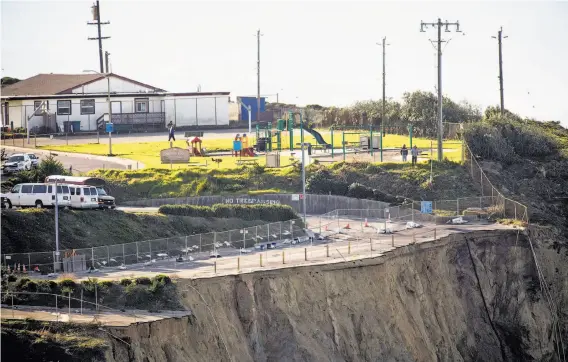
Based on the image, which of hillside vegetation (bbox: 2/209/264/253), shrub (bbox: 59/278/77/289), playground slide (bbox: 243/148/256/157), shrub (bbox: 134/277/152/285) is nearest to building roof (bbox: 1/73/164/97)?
playground slide (bbox: 243/148/256/157)

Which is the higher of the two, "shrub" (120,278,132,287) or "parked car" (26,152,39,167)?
"parked car" (26,152,39,167)

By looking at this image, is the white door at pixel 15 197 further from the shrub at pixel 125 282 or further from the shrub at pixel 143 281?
the shrub at pixel 143 281

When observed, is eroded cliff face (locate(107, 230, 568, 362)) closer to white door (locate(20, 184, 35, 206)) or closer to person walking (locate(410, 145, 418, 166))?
white door (locate(20, 184, 35, 206))

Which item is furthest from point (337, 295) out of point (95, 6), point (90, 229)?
point (95, 6)

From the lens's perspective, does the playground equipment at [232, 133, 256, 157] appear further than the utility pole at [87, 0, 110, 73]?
No

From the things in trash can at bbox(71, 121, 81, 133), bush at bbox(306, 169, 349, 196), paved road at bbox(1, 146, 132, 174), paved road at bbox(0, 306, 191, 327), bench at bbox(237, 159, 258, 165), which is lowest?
paved road at bbox(0, 306, 191, 327)

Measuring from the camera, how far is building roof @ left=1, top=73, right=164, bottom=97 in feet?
357

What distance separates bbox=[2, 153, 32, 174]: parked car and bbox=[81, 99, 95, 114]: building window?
75.3ft

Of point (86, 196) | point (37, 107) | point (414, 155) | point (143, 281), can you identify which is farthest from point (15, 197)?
point (37, 107)

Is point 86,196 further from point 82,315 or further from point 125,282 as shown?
point 82,315

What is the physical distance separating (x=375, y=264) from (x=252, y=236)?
7.57 m

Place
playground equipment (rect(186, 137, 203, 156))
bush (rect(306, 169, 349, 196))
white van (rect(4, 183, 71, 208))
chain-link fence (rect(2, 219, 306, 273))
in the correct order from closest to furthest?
1. chain-link fence (rect(2, 219, 306, 273))
2. white van (rect(4, 183, 71, 208))
3. bush (rect(306, 169, 349, 196))
4. playground equipment (rect(186, 137, 203, 156))

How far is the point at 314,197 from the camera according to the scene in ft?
274

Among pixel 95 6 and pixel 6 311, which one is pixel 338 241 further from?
pixel 95 6
